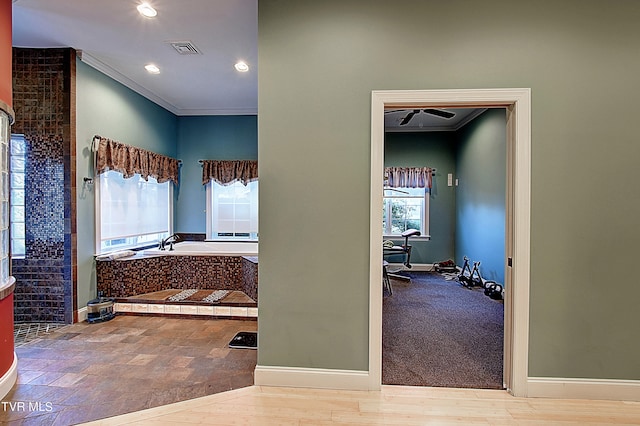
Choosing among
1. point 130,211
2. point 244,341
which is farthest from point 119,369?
point 130,211

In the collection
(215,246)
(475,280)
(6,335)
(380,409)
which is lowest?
(380,409)

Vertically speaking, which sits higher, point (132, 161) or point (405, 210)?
point (132, 161)

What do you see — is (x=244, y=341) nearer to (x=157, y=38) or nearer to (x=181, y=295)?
(x=181, y=295)

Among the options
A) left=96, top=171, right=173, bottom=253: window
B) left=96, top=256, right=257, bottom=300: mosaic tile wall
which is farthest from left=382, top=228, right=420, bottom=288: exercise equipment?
left=96, top=171, right=173, bottom=253: window

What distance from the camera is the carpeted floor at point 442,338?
239 centimetres

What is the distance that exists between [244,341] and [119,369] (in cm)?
101

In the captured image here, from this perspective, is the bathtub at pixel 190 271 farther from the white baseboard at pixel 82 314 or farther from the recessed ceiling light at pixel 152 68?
the recessed ceiling light at pixel 152 68

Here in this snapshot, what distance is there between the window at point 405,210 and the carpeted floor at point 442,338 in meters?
1.83

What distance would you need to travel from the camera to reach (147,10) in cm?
265

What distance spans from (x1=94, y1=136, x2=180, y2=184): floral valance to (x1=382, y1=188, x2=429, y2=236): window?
406 cm

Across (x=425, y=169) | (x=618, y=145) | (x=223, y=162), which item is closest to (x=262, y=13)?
(x=618, y=145)

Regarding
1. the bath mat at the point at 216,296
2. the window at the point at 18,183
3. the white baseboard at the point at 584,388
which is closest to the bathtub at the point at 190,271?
the bath mat at the point at 216,296

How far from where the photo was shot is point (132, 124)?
173 inches

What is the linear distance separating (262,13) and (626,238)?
2937 mm
